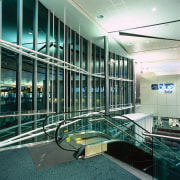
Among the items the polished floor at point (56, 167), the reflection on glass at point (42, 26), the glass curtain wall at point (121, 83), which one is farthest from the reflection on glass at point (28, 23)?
the glass curtain wall at point (121, 83)

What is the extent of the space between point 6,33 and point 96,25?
14.3ft

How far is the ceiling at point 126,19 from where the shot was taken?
5.42 meters

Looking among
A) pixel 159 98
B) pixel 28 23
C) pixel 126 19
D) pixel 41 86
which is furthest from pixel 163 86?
pixel 28 23

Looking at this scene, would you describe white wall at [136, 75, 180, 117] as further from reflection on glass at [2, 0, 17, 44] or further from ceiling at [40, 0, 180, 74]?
reflection on glass at [2, 0, 17, 44]

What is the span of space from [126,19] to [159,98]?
8930mm

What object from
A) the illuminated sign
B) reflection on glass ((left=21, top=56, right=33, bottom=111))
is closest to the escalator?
reflection on glass ((left=21, top=56, right=33, bottom=111))

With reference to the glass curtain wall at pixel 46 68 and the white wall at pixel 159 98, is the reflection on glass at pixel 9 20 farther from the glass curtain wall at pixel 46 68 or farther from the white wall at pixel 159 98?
the white wall at pixel 159 98

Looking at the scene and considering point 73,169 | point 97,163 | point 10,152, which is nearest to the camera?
point 73,169

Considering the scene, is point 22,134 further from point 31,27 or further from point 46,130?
point 31,27

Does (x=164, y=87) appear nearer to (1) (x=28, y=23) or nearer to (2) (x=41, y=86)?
(2) (x=41, y=86)

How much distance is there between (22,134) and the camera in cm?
409

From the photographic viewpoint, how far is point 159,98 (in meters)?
13.0

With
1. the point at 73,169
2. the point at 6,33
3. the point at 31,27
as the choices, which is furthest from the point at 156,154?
the point at 31,27

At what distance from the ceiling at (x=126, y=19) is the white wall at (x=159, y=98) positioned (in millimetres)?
3166
